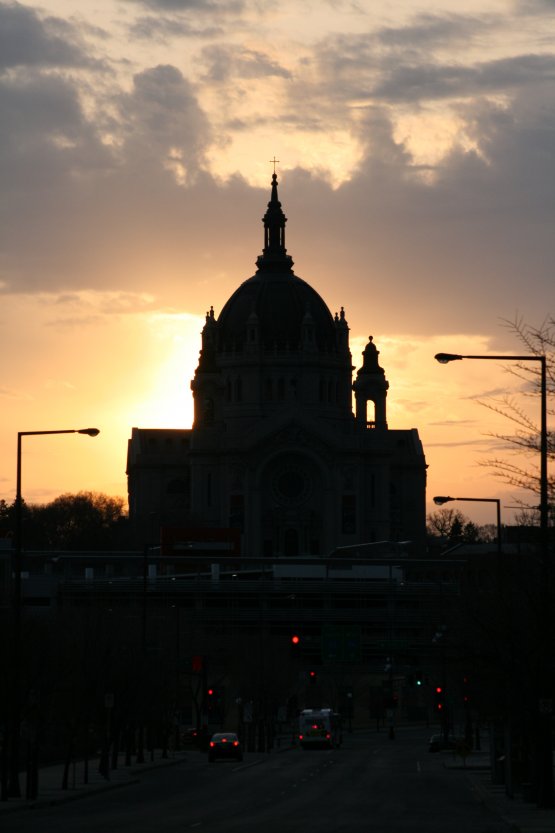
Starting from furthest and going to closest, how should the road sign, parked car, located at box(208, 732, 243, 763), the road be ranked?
the road sign → parked car, located at box(208, 732, 243, 763) → the road

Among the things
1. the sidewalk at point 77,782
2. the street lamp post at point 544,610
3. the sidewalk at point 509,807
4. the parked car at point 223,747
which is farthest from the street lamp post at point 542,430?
the parked car at point 223,747

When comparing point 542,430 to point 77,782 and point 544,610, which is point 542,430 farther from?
point 77,782

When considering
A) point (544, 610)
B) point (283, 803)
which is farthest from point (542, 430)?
point (283, 803)

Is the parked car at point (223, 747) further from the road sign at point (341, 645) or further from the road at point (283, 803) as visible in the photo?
the road sign at point (341, 645)

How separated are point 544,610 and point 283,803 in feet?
43.6

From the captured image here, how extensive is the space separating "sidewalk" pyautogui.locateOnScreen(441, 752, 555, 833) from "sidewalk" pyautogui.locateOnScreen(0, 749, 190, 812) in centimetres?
1130

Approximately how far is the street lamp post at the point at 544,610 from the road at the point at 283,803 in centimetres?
162

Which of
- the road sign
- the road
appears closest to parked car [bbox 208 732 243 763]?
the road

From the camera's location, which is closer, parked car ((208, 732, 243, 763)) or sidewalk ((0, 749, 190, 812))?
sidewalk ((0, 749, 190, 812))

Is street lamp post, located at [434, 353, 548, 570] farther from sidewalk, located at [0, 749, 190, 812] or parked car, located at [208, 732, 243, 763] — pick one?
parked car, located at [208, 732, 243, 763]

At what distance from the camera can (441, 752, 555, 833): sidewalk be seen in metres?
40.5

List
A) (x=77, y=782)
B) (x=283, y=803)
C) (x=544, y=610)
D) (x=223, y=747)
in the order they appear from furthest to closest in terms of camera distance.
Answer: (x=223, y=747) < (x=77, y=782) < (x=283, y=803) < (x=544, y=610)

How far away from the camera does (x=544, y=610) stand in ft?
136

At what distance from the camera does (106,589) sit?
Answer: 149 m
